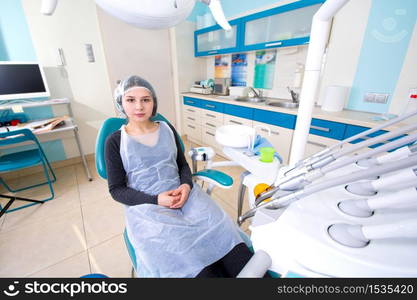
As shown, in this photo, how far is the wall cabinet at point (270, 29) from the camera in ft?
6.79

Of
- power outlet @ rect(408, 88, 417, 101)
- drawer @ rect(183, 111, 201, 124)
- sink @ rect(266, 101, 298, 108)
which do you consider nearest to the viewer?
power outlet @ rect(408, 88, 417, 101)

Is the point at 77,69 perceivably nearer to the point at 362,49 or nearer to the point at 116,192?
the point at 116,192

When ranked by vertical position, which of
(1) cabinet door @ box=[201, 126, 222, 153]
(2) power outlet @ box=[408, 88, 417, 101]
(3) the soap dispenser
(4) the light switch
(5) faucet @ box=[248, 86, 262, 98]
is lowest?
(1) cabinet door @ box=[201, 126, 222, 153]

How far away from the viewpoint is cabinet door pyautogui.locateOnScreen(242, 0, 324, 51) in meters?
2.05

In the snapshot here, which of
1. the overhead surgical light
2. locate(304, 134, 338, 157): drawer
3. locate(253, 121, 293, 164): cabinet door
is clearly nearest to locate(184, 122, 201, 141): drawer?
locate(253, 121, 293, 164): cabinet door

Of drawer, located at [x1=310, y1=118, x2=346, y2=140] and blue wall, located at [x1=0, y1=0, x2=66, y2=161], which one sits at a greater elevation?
blue wall, located at [x1=0, y1=0, x2=66, y2=161]

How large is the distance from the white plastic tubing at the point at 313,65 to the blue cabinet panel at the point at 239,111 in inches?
64.2

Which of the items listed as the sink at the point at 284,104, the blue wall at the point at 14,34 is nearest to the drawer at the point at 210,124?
the sink at the point at 284,104

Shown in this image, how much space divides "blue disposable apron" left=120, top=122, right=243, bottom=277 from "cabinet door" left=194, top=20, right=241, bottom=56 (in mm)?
2307

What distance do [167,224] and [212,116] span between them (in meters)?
2.37

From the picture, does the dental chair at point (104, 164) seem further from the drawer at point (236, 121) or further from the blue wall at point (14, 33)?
the blue wall at point (14, 33)

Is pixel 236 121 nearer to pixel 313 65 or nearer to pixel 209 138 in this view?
pixel 209 138

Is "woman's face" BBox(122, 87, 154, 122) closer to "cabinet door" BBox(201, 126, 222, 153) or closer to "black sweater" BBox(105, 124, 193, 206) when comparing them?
"black sweater" BBox(105, 124, 193, 206)

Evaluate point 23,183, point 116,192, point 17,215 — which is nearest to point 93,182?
point 17,215
